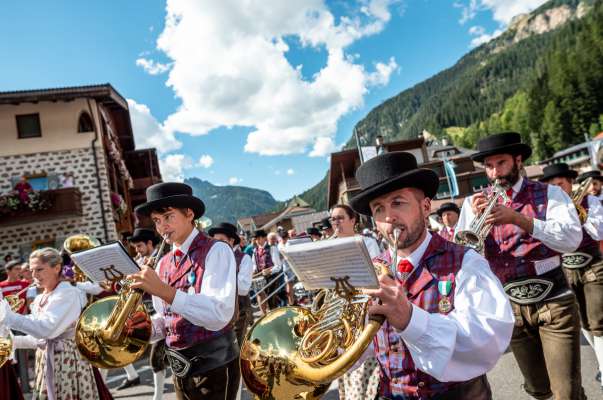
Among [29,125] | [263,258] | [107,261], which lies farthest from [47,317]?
[29,125]

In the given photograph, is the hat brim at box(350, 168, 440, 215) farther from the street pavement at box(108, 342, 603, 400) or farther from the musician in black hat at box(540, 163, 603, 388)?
the street pavement at box(108, 342, 603, 400)

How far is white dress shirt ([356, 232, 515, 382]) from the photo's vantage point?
5.06ft

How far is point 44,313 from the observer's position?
3949mm

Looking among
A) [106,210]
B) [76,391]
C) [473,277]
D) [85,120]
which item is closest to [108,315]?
[76,391]

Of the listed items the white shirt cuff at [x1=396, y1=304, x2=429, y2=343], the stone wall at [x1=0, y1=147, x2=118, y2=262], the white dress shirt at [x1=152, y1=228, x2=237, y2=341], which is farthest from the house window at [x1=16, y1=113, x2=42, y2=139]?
the white shirt cuff at [x1=396, y1=304, x2=429, y2=343]

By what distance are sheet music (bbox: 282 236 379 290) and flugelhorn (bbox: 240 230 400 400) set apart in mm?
80

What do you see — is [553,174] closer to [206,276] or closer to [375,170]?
[375,170]

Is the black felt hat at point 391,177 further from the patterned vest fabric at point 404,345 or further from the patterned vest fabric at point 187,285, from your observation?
the patterned vest fabric at point 187,285

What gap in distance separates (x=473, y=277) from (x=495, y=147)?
1.86 meters

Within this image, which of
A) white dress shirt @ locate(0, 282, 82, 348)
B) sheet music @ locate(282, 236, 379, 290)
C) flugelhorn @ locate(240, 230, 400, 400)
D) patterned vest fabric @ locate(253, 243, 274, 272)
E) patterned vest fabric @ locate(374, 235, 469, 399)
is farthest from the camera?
patterned vest fabric @ locate(253, 243, 274, 272)

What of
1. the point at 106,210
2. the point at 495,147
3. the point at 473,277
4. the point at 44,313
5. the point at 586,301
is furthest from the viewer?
the point at 106,210

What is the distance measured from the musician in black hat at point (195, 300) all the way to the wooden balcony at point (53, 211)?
14.0 metres

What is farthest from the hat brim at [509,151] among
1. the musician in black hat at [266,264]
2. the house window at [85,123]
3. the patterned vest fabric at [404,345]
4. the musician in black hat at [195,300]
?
the house window at [85,123]

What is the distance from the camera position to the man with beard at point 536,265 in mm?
2779
